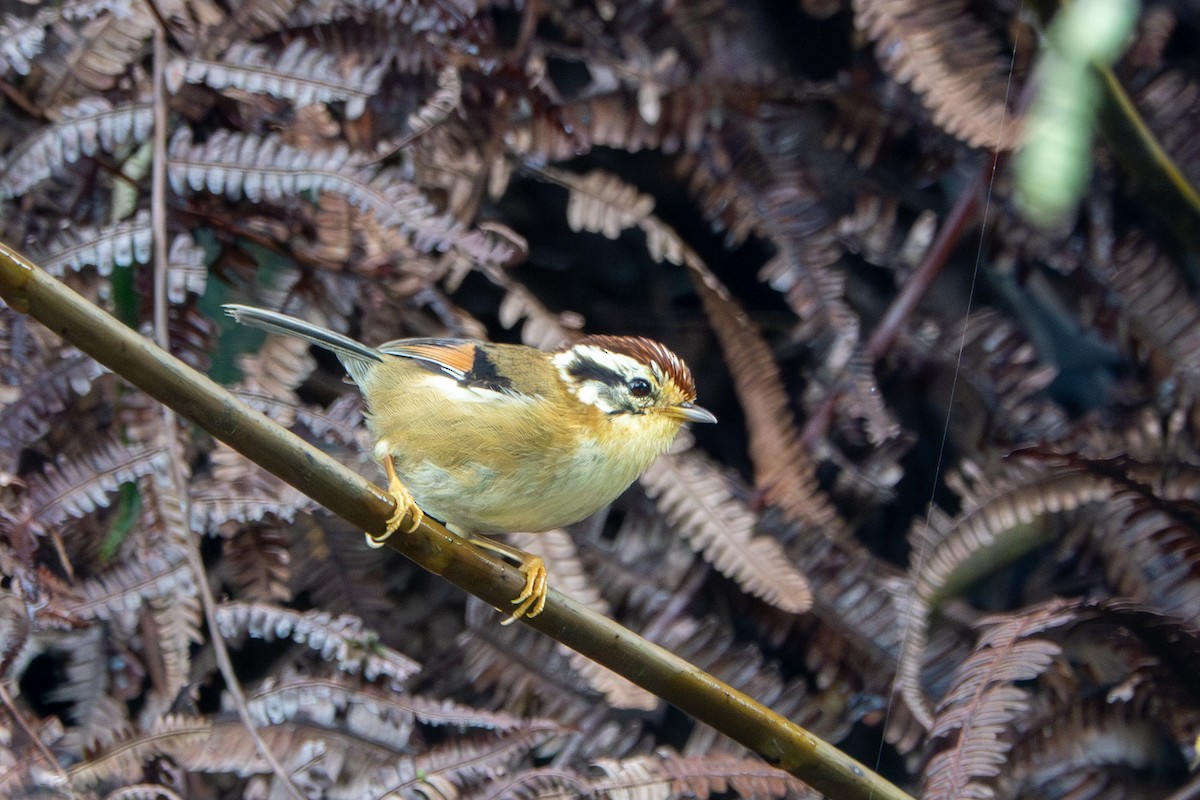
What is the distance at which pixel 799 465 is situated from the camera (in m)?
2.45

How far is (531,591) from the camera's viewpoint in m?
1.91

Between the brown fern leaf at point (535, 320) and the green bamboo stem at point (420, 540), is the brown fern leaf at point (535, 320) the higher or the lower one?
the higher one

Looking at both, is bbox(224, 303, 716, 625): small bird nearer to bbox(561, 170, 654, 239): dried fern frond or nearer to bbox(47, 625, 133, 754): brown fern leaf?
bbox(561, 170, 654, 239): dried fern frond

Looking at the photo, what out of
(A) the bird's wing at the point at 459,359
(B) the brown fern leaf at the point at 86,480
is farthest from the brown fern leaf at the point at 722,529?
(B) the brown fern leaf at the point at 86,480

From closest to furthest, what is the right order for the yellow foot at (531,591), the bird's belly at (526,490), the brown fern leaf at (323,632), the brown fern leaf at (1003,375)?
1. the yellow foot at (531,591)
2. the bird's belly at (526,490)
3. the brown fern leaf at (323,632)
4. the brown fern leaf at (1003,375)

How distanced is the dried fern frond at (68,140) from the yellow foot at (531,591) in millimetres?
1199

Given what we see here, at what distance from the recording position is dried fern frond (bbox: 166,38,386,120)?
7.59ft

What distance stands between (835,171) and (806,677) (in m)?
1.20

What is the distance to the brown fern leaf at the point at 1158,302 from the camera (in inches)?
97.0

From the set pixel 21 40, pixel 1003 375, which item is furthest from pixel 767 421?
pixel 21 40

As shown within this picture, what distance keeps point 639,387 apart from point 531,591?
433 mm

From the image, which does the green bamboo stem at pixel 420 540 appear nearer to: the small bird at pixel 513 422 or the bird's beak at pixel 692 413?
the small bird at pixel 513 422

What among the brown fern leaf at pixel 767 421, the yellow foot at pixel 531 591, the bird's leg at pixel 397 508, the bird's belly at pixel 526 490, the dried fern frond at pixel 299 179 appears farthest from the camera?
the brown fern leaf at pixel 767 421

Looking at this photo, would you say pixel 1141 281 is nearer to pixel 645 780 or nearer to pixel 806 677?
pixel 806 677
